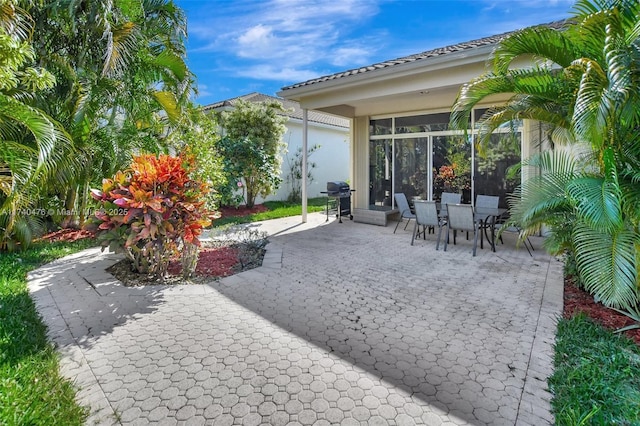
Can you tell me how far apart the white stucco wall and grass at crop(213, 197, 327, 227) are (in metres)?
0.81

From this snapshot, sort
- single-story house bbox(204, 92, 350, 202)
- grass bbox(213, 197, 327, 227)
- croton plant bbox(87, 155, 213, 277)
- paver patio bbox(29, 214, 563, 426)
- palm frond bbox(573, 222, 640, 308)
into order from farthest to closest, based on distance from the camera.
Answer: single-story house bbox(204, 92, 350, 202) < grass bbox(213, 197, 327, 227) < croton plant bbox(87, 155, 213, 277) < palm frond bbox(573, 222, 640, 308) < paver patio bbox(29, 214, 563, 426)

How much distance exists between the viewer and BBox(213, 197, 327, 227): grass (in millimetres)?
11786

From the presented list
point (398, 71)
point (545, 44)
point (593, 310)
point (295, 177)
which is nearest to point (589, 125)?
point (545, 44)

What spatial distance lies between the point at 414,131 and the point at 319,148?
761 centimetres

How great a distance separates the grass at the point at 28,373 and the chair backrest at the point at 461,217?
6980 mm

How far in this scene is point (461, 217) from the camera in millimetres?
7680

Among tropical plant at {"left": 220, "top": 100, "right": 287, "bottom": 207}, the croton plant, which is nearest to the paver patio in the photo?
the croton plant

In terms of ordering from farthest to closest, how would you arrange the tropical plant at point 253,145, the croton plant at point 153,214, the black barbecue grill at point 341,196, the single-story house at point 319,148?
the single-story house at point 319,148 < the tropical plant at point 253,145 < the black barbecue grill at point 341,196 < the croton plant at point 153,214

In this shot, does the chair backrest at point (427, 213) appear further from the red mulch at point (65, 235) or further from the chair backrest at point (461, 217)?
the red mulch at point (65, 235)

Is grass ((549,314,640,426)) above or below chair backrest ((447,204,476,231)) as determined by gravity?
below

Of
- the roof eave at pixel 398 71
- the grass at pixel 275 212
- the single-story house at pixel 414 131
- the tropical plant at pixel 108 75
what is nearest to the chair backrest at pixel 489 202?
the single-story house at pixel 414 131

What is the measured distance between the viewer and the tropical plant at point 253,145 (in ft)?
42.4

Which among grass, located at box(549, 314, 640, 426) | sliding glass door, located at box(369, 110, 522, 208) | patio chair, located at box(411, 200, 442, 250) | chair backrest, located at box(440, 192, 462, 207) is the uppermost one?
sliding glass door, located at box(369, 110, 522, 208)

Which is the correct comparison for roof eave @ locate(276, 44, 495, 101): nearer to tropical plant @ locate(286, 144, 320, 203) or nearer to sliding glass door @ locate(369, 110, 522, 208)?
sliding glass door @ locate(369, 110, 522, 208)
